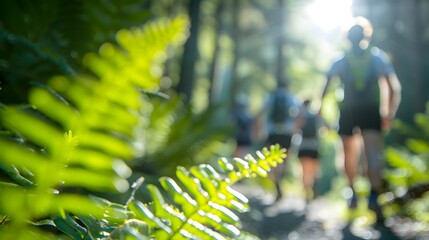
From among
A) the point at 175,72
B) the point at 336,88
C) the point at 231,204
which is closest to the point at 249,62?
the point at 175,72

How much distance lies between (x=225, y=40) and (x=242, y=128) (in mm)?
17343

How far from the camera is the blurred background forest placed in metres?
1.76

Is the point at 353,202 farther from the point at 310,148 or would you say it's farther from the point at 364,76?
the point at 310,148

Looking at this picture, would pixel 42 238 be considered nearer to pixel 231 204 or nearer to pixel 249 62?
pixel 231 204

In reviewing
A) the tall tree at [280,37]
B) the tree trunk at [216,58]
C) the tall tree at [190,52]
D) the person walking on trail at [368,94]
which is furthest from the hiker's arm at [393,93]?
the tall tree at [280,37]

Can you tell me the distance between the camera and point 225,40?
28625mm

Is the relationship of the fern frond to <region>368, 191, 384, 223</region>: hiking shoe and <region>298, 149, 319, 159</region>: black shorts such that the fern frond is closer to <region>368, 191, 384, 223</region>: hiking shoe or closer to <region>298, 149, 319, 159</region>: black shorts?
<region>368, 191, 384, 223</region>: hiking shoe

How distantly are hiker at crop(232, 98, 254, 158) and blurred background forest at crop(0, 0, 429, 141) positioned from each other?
1067 mm

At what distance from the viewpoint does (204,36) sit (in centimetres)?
2514

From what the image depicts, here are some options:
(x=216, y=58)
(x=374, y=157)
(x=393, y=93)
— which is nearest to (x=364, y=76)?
(x=393, y=93)

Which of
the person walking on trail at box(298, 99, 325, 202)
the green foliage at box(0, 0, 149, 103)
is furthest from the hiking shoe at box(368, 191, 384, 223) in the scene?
the person walking on trail at box(298, 99, 325, 202)

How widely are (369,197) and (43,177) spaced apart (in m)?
5.47

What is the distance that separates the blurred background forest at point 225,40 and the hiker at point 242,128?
1067 millimetres

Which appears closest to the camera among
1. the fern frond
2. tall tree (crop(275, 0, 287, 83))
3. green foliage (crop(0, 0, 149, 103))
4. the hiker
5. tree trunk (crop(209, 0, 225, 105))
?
the fern frond
